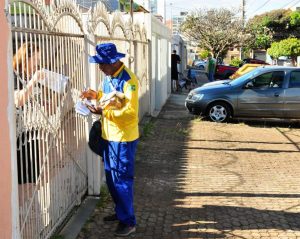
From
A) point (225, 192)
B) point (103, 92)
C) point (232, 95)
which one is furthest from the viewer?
point (232, 95)

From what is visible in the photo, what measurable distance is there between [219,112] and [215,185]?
5.99 metres

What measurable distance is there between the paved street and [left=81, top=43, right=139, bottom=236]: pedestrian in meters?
0.51

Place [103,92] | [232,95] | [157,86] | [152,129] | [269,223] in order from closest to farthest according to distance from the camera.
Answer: [103,92] < [269,223] < [152,129] < [232,95] < [157,86]

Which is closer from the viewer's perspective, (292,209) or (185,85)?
(292,209)

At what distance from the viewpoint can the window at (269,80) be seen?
1224 cm

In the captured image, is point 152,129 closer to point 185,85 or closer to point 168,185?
point 168,185

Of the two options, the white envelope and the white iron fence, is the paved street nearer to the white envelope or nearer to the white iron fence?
the white iron fence

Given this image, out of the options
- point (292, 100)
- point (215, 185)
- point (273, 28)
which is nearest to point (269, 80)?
point (292, 100)

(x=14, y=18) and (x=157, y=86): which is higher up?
(x=14, y=18)

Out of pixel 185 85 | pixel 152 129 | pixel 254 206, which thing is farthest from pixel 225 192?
pixel 185 85

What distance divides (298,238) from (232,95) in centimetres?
777

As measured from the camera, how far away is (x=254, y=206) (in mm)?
5820

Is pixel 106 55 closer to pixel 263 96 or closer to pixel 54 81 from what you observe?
pixel 54 81

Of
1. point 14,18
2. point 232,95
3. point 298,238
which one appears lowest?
point 298,238
